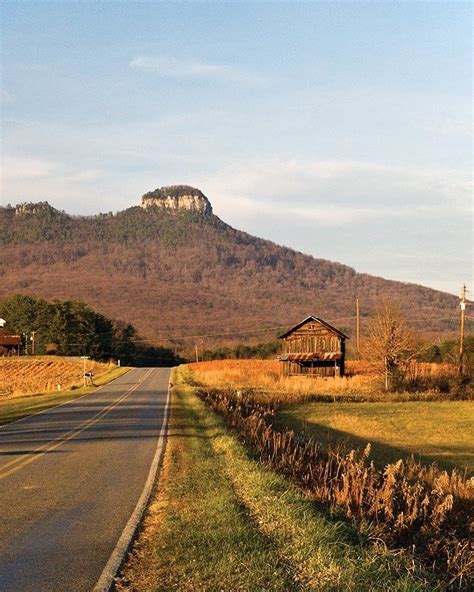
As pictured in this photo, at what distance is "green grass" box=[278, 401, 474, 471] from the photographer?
2400 cm

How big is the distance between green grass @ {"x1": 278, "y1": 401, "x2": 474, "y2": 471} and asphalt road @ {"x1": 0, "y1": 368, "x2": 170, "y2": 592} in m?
6.97

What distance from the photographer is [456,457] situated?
23500 millimetres

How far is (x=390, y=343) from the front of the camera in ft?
187

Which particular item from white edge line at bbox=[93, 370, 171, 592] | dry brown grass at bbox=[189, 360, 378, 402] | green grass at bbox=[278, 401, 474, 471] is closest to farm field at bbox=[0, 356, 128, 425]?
dry brown grass at bbox=[189, 360, 378, 402]

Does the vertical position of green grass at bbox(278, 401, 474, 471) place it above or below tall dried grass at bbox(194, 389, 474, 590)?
below

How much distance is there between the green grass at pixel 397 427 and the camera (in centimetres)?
2400

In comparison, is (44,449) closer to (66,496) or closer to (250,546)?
(66,496)

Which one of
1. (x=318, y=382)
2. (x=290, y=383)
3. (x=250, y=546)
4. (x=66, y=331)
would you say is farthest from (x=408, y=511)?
(x=66, y=331)

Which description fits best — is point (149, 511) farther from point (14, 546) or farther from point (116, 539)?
point (14, 546)

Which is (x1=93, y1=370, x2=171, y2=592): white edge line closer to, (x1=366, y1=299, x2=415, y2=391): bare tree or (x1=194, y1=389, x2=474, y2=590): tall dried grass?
(x1=194, y1=389, x2=474, y2=590): tall dried grass

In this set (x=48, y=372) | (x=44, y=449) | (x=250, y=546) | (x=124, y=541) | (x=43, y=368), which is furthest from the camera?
(x=43, y=368)

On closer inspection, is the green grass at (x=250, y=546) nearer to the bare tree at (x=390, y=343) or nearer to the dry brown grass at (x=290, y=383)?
the dry brown grass at (x=290, y=383)

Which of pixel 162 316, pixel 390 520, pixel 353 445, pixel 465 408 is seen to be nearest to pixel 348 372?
pixel 465 408

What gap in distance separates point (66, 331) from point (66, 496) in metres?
112
